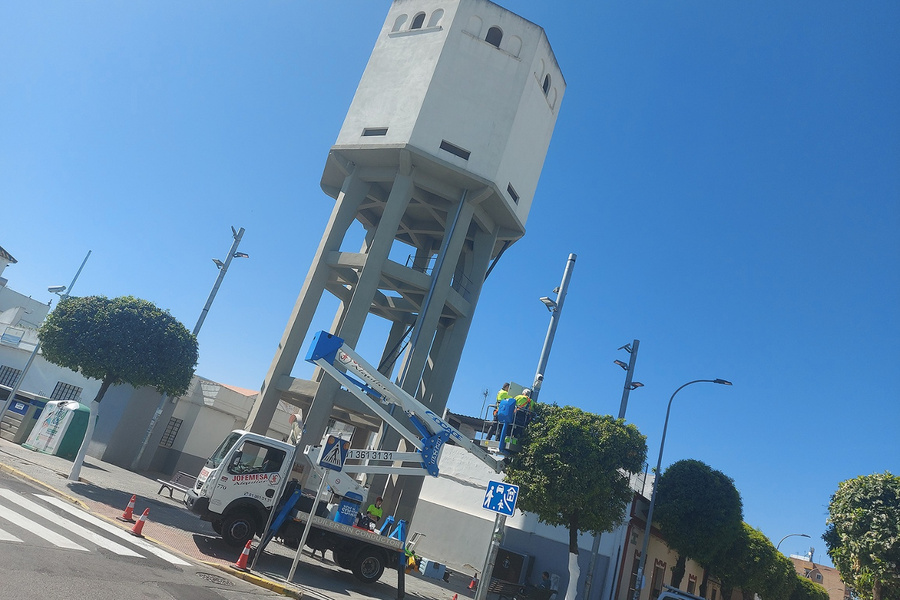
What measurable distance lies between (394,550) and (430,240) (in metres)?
21.2

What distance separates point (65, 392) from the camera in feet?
104

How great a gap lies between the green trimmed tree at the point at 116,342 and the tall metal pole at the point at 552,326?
12380 millimetres

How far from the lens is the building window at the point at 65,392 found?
103 ft

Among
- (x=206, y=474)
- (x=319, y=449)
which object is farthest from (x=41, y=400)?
(x=319, y=449)

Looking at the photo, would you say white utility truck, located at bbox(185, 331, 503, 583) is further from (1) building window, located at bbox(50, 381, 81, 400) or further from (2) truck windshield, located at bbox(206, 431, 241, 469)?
(1) building window, located at bbox(50, 381, 81, 400)

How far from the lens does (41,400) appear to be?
1079 inches

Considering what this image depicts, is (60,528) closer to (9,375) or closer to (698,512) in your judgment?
(698,512)

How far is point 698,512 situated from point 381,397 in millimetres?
18180

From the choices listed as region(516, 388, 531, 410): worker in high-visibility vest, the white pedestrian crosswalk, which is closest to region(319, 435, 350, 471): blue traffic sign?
the white pedestrian crosswalk

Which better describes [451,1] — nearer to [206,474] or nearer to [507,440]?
[507,440]

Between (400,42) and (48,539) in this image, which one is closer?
(48,539)

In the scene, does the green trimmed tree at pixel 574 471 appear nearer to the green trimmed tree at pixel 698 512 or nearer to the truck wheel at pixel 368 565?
the truck wheel at pixel 368 565

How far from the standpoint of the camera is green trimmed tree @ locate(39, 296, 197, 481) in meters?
20.1

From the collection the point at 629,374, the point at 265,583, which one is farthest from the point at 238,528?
the point at 629,374
